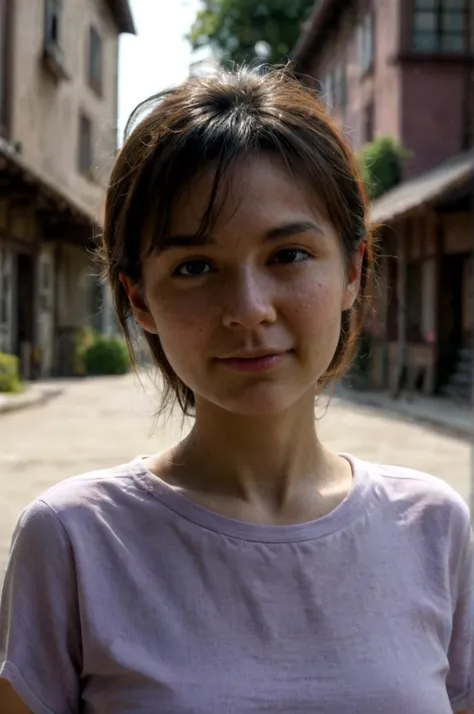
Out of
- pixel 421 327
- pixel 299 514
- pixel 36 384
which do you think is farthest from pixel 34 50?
pixel 421 327

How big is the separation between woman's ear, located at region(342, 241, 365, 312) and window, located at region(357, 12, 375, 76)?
4.93 m

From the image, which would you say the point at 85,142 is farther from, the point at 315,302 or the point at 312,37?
the point at 315,302

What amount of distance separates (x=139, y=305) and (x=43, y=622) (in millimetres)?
310

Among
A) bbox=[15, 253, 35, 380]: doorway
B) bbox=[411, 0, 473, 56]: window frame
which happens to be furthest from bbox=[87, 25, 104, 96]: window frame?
bbox=[411, 0, 473, 56]: window frame

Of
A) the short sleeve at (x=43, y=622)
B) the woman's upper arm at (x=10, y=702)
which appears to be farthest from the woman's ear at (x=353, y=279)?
the woman's upper arm at (x=10, y=702)

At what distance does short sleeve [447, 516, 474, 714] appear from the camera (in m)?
0.92

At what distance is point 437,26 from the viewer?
9375 mm

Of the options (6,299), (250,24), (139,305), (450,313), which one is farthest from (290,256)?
(450,313)

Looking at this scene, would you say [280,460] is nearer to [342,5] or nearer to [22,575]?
[22,575]

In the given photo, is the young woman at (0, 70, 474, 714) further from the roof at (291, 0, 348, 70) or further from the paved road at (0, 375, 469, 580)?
the paved road at (0, 375, 469, 580)

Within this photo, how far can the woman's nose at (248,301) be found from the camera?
81cm

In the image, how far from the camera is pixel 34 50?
70.2 inches

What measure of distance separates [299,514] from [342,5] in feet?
10.5

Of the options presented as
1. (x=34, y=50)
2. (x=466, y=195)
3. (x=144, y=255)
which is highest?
(x=466, y=195)
